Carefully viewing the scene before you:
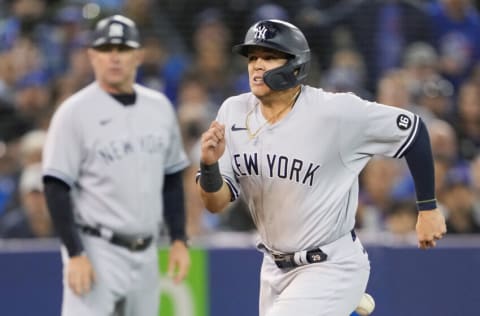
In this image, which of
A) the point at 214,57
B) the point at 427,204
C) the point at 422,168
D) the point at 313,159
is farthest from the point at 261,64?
the point at 214,57

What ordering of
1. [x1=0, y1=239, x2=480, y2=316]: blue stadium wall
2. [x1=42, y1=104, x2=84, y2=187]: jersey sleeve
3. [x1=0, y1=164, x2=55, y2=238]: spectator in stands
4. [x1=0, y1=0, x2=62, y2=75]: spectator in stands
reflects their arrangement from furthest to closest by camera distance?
[x1=0, y1=0, x2=62, y2=75]: spectator in stands, [x1=0, y1=164, x2=55, y2=238]: spectator in stands, [x1=0, y1=239, x2=480, y2=316]: blue stadium wall, [x1=42, y1=104, x2=84, y2=187]: jersey sleeve

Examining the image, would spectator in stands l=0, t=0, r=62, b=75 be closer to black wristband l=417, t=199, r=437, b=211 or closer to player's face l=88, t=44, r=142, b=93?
player's face l=88, t=44, r=142, b=93

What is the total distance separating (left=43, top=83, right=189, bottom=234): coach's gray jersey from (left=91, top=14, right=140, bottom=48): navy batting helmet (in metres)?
0.26

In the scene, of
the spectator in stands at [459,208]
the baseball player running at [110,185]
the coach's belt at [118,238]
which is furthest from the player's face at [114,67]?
the spectator in stands at [459,208]

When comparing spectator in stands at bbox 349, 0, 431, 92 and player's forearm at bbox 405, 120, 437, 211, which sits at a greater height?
spectator in stands at bbox 349, 0, 431, 92

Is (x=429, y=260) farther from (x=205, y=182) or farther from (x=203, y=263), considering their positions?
(x=205, y=182)

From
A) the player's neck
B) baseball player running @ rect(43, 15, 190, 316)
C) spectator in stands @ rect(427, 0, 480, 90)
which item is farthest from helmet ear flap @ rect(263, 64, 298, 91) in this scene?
spectator in stands @ rect(427, 0, 480, 90)

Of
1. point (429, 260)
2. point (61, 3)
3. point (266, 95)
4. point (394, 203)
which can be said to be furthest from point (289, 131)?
point (61, 3)

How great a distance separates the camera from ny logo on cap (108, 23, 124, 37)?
6160 mm

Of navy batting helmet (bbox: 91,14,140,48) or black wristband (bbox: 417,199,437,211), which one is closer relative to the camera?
black wristband (bbox: 417,199,437,211)

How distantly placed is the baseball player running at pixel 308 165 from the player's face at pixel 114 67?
1.18 m

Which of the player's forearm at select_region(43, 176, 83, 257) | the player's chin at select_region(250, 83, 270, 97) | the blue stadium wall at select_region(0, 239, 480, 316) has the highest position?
the player's chin at select_region(250, 83, 270, 97)

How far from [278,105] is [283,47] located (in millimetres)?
310

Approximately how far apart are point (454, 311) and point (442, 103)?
8.74 ft
